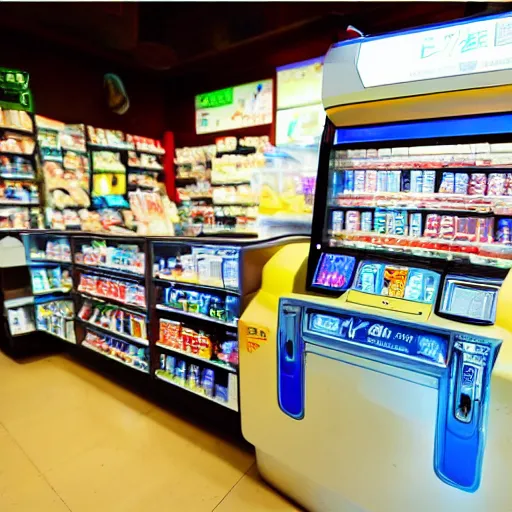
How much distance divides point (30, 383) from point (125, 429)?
1.17 m

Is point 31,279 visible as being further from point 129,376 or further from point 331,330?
point 331,330

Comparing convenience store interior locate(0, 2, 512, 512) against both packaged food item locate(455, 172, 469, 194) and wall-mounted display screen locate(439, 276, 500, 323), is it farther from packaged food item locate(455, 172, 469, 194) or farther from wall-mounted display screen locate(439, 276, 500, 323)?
wall-mounted display screen locate(439, 276, 500, 323)

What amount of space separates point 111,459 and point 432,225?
2.06m

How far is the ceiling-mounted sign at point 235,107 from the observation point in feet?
17.8

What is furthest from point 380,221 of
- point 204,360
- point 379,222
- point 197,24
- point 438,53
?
point 197,24

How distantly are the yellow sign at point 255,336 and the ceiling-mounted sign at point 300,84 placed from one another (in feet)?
13.2

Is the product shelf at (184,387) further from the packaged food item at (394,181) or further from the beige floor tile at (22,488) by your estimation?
the packaged food item at (394,181)

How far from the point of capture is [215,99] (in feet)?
19.8

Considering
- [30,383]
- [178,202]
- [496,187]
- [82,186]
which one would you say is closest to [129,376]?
[30,383]

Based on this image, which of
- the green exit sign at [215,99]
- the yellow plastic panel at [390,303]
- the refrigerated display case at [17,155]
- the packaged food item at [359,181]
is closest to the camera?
the yellow plastic panel at [390,303]

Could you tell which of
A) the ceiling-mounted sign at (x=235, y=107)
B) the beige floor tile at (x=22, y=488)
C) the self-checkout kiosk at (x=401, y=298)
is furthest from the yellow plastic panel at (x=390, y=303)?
the ceiling-mounted sign at (x=235, y=107)

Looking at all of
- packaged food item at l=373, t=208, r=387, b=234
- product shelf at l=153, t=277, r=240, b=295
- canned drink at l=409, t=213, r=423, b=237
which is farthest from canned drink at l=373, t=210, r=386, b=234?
product shelf at l=153, t=277, r=240, b=295

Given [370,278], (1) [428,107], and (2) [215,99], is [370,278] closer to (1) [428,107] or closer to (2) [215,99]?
(1) [428,107]

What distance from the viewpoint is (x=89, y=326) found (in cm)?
306
